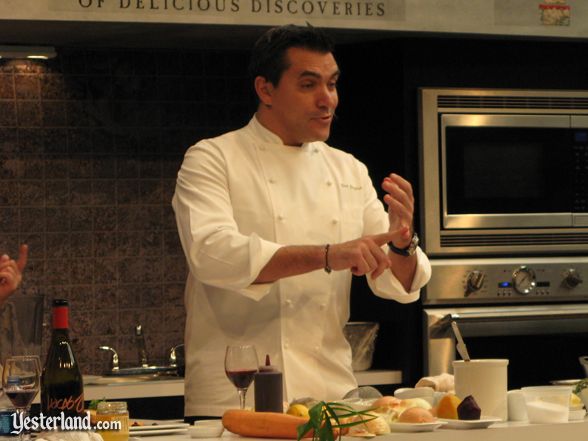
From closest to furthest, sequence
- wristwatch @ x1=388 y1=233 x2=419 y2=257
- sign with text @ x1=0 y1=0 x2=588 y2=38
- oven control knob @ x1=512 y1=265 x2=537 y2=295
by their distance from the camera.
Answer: wristwatch @ x1=388 y1=233 x2=419 y2=257
sign with text @ x1=0 y1=0 x2=588 y2=38
oven control knob @ x1=512 y1=265 x2=537 y2=295

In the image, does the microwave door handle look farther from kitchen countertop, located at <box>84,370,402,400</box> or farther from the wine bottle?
the wine bottle

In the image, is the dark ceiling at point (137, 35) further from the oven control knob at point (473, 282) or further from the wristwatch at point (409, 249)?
the wristwatch at point (409, 249)

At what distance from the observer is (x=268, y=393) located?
8.05 feet

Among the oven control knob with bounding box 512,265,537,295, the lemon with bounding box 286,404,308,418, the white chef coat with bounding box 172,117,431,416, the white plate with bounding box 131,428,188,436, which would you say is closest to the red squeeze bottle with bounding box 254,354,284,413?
the lemon with bounding box 286,404,308,418

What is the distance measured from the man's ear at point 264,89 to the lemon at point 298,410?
1212 millimetres

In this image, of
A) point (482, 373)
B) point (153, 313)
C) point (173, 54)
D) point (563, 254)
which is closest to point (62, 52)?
point (173, 54)

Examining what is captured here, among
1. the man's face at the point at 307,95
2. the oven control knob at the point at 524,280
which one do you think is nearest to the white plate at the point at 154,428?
the man's face at the point at 307,95

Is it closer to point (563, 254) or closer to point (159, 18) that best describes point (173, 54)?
point (159, 18)

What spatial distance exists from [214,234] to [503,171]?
158 centimetres

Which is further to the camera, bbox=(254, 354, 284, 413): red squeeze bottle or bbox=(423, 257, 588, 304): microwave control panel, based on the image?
bbox=(423, 257, 588, 304): microwave control panel

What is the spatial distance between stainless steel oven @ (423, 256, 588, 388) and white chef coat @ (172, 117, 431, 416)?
32.8 inches

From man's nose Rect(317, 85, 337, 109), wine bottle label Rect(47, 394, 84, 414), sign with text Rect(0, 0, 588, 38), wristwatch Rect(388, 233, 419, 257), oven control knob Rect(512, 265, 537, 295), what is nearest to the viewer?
wine bottle label Rect(47, 394, 84, 414)

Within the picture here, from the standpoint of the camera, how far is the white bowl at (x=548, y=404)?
250cm

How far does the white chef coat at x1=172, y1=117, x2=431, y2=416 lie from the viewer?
324 cm
